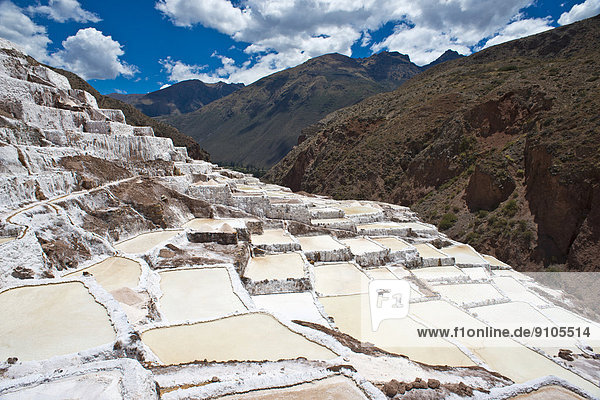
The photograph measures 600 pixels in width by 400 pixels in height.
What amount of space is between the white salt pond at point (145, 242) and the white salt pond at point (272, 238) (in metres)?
2.37

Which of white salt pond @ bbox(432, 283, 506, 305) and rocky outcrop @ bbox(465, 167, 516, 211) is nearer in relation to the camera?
white salt pond @ bbox(432, 283, 506, 305)

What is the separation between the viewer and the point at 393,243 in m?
12.0

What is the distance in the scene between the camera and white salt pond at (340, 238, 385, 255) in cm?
1077

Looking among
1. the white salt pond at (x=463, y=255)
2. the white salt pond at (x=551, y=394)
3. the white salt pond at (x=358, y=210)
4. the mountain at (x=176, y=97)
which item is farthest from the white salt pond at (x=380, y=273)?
the mountain at (x=176, y=97)

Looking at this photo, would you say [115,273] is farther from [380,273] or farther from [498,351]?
[498,351]

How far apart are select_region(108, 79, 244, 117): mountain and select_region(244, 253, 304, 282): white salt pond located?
164 meters

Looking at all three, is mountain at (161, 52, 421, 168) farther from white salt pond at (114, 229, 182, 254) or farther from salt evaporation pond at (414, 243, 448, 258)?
white salt pond at (114, 229, 182, 254)

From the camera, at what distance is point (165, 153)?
46.2 feet

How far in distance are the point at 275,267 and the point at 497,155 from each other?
20538mm

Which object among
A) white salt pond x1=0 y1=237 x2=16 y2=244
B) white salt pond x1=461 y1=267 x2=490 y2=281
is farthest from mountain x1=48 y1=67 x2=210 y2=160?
white salt pond x1=461 y1=267 x2=490 y2=281

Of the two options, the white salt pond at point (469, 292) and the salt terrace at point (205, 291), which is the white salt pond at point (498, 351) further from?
the white salt pond at point (469, 292)

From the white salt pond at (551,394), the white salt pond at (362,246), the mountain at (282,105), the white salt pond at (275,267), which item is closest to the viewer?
the white salt pond at (551,394)

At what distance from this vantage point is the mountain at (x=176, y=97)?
6278 inches

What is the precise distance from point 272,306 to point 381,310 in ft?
7.94
